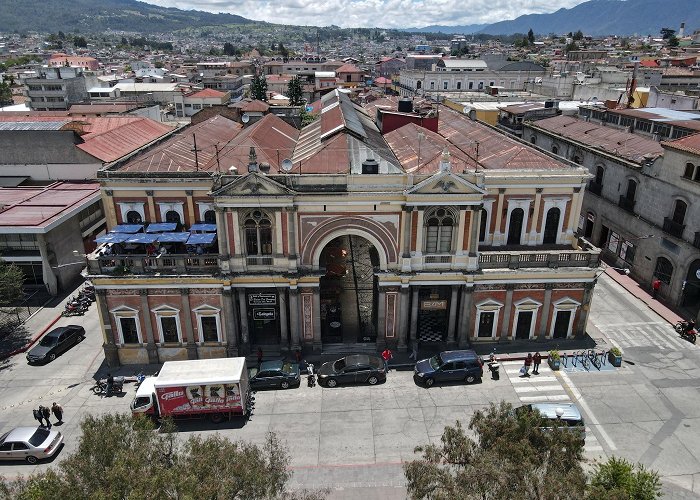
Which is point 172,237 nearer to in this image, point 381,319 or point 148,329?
point 148,329

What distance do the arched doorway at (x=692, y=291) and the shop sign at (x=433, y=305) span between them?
20929mm

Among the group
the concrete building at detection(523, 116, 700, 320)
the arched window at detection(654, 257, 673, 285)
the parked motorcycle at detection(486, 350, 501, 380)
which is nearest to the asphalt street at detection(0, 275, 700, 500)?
the parked motorcycle at detection(486, 350, 501, 380)

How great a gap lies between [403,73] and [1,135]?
4089 inches

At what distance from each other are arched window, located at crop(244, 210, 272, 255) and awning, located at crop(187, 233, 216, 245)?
268 cm

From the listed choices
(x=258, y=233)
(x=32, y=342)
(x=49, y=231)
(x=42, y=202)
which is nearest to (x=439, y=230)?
(x=258, y=233)

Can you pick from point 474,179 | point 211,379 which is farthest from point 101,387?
point 474,179

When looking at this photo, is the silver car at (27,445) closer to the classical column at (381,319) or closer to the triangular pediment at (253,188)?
the triangular pediment at (253,188)

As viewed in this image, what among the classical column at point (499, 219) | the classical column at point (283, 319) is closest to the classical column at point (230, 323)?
the classical column at point (283, 319)

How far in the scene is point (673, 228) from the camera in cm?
4222

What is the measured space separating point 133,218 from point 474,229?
25357 millimetres

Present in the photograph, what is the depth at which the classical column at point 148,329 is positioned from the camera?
3484 centimetres

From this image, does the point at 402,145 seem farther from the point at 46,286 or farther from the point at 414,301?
the point at 46,286

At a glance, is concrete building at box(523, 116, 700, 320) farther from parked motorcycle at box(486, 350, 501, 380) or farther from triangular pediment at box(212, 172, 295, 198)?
triangular pediment at box(212, 172, 295, 198)

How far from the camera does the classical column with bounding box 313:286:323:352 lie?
3575cm
